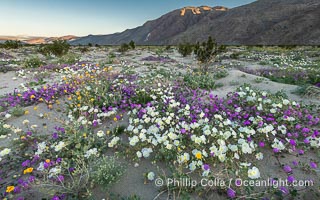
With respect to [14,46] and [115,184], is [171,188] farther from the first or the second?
[14,46]

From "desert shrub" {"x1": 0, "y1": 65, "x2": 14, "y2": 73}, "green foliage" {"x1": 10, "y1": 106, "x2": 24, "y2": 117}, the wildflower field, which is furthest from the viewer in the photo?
"desert shrub" {"x1": 0, "y1": 65, "x2": 14, "y2": 73}

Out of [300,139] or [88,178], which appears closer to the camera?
[88,178]

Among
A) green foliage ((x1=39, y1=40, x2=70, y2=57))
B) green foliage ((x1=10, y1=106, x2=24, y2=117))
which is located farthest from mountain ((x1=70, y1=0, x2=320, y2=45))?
green foliage ((x1=10, y1=106, x2=24, y2=117))

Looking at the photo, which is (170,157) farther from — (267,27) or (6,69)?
(267,27)

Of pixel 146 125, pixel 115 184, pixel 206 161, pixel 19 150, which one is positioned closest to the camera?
pixel 115 184

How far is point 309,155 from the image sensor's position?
2496 mm

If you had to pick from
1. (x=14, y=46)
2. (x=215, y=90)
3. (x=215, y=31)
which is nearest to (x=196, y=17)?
(x=215, y=31)

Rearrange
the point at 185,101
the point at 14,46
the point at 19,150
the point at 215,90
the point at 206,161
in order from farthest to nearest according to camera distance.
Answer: the point at 14,46, the point at 215,90, the point at 185,101, the point at 19,150, the point at 206,161

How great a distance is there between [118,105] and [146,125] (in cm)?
123

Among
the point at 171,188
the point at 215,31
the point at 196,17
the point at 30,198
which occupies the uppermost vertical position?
the point at 196,17

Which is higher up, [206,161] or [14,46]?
[14,46]

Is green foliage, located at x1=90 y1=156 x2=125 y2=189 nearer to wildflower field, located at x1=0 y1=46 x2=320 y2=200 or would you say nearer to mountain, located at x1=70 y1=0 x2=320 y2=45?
wildflower field, located at x1=0 y1=46 x2=320 y2=200

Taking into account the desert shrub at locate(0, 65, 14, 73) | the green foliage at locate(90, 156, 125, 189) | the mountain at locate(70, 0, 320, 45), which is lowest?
the green foliage at locate(90, 156, 125, 189)

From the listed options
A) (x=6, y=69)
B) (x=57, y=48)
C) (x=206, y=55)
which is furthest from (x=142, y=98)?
(x=57, y=48)
